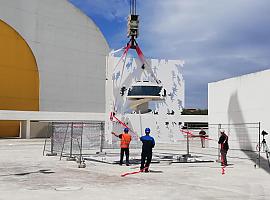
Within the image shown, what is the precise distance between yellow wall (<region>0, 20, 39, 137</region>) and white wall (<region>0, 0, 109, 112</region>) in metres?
0.84

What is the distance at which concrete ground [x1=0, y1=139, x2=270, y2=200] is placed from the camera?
30.5 ft

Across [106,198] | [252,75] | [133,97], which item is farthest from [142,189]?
[133,97]

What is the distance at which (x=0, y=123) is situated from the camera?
44.4 metres

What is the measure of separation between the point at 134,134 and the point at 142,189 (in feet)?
36.7

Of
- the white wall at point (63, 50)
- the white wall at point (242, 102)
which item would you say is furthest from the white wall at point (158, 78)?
the white wall at point (63, 50)

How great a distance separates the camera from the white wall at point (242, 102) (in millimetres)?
24125

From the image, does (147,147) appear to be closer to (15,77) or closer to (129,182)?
(129,182)

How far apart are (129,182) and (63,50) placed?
41.8 metres

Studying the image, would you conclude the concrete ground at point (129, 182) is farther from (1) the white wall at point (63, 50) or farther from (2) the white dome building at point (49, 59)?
(1) the white wall at point (63, 50)

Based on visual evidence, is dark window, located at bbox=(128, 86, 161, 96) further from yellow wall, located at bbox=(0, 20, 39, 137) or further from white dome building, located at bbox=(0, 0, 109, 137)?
white dome building, located at bbox=(0, 0, 109, 137)

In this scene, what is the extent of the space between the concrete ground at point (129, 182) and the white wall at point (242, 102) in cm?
921

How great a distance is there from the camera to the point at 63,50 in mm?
51000

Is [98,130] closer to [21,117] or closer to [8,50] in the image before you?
[21,117]

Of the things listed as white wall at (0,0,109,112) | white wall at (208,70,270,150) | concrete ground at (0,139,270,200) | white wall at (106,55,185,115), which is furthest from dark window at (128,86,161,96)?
white wall at (0,0,109,112)
